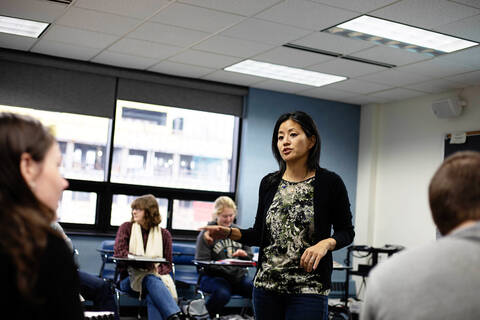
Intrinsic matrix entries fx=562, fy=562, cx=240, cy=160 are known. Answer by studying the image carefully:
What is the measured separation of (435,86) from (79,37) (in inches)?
159

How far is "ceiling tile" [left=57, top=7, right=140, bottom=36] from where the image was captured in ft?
15.9

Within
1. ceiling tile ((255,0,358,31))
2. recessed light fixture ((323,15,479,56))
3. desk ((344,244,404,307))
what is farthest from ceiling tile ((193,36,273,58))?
desk ((344,244,404,307))

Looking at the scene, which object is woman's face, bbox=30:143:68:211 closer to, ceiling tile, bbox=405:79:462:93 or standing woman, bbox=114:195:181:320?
standing woman, bbox=114:195:181:320

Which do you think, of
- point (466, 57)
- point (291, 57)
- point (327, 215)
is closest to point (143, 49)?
point (291, 57)

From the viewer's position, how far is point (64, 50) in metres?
6.14

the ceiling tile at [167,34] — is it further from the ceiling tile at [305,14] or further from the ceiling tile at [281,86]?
the ceiling tile at [281,86]

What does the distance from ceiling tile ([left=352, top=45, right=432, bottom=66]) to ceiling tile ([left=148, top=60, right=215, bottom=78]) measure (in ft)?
6.27

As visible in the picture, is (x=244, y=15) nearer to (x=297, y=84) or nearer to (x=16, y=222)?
(x=297, y=84)

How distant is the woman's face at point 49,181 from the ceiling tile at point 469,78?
18.3 feet

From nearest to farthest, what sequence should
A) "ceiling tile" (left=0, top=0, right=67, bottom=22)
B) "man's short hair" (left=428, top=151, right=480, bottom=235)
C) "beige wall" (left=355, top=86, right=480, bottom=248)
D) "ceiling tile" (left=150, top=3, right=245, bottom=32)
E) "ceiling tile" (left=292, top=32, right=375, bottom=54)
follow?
1. "man's short hair" (left=428, top=151, right=480, bottom=235)
2. "ceiling tile" (left=150, top=3, right=245, bottom=32)
3. "ceiling tile" (left=0, top=0, right=67, bottom=22)
4. "ceiling tile" (left=292, top=32, right=375, bottom=54)
5. "beige wall" (left=355, top=86, right=480, bottom=248)

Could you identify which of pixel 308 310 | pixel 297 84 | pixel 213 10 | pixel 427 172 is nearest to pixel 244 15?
pixel 213 10

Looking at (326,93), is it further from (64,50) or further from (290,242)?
(290,242)

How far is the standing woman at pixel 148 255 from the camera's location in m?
5.00

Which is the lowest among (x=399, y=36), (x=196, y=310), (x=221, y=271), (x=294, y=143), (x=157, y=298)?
(x=196, y=310)
